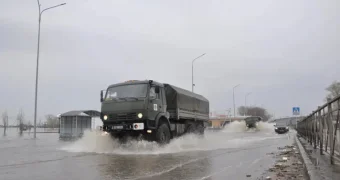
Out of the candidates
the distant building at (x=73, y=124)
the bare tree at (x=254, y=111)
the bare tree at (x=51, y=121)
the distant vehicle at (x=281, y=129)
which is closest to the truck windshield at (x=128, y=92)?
the distant building at (x=73, y=124)

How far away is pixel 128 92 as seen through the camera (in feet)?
45.4

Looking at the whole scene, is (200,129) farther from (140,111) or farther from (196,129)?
(140,111)

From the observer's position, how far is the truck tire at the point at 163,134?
13768mm

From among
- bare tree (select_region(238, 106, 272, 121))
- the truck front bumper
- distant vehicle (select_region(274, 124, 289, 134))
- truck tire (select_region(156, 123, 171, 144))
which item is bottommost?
distant vehicle (select_region(274, 124, 289, 134))

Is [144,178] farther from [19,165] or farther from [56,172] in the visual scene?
[19,165]

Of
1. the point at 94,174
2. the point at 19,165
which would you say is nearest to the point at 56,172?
the point at 94,174

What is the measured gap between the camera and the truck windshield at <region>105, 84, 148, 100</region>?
13637 millimetres

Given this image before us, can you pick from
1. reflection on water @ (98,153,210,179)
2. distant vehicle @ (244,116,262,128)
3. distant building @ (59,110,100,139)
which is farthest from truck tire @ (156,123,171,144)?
distant vehicle @ (244,116,262,128)

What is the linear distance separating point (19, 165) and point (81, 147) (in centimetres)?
611

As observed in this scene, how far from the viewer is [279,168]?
8492 mm

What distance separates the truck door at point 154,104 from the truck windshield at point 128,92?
364 millimetres

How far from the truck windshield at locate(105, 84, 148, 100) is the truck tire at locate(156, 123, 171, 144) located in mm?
1677

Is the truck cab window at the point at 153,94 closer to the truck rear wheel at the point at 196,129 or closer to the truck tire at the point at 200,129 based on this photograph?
the truck rear wheel at the point at 196,129

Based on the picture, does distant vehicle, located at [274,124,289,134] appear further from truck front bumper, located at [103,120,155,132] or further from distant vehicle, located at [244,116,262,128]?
truck front bumper, located at [103,120,155,132]
